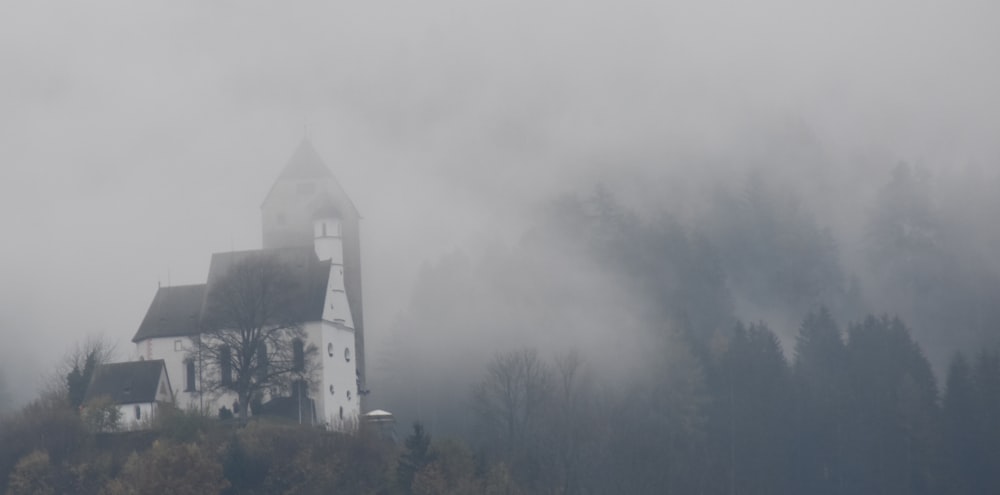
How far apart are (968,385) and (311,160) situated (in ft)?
117

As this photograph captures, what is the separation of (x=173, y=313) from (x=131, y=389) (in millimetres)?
5275

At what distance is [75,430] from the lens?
212 ft

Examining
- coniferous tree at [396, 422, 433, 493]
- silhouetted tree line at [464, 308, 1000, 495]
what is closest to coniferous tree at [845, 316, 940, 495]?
silhouetted tree line at [464, 308, 1000, 495]

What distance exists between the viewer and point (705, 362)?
278ft

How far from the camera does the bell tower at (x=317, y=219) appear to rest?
7431 cm

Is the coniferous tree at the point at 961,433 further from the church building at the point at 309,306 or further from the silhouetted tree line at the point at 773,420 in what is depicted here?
the church building at the point at 309,306

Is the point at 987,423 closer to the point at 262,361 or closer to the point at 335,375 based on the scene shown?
the point at 335,375

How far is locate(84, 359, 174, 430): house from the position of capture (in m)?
67.8

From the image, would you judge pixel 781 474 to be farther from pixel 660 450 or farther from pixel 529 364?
pixel 529 364

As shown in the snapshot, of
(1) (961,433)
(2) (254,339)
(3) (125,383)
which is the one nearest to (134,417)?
(3) (125,383)

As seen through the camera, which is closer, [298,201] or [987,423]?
[298,201]

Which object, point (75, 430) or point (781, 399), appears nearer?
point (75, 430)

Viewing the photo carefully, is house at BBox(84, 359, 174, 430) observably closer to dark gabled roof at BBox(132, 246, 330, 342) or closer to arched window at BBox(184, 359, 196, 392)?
arched window at BBox(184, 359, 196, 392)

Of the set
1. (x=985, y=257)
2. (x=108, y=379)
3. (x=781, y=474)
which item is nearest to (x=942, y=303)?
(x=985, y=257)
